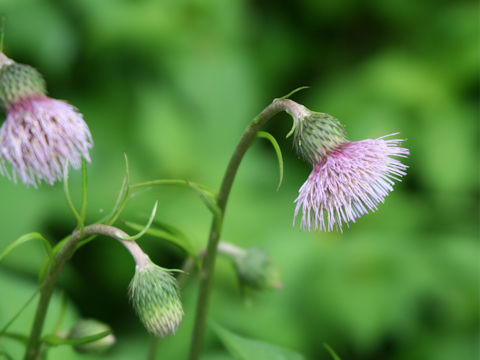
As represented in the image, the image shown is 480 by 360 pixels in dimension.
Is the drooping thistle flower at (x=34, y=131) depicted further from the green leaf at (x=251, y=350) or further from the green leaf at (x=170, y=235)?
the green leaf at (x=251, y=350)

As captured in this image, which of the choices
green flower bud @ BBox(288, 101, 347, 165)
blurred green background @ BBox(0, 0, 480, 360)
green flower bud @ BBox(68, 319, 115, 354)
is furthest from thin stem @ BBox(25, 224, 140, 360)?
blurred green background @ BBox(0, 0, 480, 360)

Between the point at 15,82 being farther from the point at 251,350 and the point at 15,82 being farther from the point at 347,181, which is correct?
the point at 251,350

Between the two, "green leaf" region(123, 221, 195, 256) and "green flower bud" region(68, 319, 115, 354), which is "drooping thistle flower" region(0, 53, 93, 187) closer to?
"green leaf" region(123, 221, 195, 256)


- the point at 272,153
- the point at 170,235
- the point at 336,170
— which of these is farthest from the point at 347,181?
the point at 272,153

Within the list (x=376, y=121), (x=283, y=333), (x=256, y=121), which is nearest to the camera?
(x=256, y=121)

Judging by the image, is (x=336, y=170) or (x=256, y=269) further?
(x=256, y=269)

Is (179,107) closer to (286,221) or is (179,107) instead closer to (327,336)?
(286,221)

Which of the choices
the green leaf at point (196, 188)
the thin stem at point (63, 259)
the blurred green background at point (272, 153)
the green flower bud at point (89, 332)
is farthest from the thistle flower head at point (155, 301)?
the blurred green background at point (272, 153)

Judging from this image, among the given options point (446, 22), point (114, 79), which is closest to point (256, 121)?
point (114, 79)
